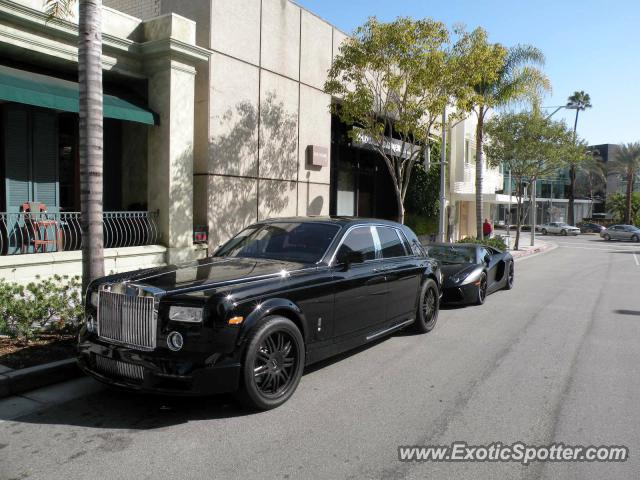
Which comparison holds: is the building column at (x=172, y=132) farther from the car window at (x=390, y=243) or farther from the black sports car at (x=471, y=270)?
the car window at (x=390, y=243)

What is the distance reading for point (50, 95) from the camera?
9.42 m

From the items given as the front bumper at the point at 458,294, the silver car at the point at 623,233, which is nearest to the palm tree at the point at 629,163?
the silver car at the point at 623,233

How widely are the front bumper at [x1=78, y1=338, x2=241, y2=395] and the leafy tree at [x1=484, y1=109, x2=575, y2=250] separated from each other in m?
23.2

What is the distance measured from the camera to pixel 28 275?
947 centimetres

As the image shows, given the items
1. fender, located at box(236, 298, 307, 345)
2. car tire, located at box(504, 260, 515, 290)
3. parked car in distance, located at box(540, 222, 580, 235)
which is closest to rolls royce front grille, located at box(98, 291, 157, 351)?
fender, located at box(236, 298, 307, 345)

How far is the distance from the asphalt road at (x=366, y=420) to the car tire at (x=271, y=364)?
0.52 ft

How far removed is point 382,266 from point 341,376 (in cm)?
152

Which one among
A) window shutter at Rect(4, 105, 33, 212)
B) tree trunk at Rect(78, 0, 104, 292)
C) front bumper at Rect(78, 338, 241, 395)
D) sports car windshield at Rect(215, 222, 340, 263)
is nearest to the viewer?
front bumper at Rect(78, 338, 241, 395)

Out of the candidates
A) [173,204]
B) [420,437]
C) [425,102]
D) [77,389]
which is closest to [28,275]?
[173,204]

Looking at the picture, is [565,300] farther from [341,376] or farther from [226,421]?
[226,421]

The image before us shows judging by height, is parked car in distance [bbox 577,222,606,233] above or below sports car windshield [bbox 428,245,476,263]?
below

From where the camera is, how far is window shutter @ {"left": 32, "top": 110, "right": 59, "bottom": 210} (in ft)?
35.9

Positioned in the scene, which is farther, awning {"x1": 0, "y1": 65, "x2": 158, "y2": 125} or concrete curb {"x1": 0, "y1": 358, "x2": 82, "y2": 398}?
awning {"x1": 0, "y1": 65, "x2": 158, "y2": 125}

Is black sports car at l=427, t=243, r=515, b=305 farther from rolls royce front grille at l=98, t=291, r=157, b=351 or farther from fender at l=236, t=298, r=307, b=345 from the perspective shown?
rolls royce front grille at l=98, t=291, r=157, b=351
